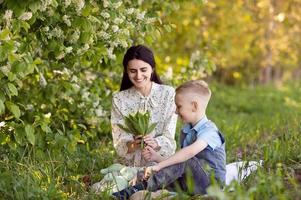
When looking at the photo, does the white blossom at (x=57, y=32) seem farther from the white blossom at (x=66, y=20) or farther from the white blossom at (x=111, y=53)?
the white blossom at (x=111, y=53)

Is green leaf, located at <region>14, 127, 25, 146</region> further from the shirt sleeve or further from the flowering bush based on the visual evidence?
the shirt sleeve

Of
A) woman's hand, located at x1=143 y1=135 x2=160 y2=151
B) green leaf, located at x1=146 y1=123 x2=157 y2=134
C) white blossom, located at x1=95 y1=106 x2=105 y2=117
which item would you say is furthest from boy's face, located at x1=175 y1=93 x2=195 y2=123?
white blossom, located at x1=95 y1=106 x2=105 y2=117

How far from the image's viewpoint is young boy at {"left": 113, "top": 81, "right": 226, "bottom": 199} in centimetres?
445

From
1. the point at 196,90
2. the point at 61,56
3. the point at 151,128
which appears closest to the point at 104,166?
the point at 151,128

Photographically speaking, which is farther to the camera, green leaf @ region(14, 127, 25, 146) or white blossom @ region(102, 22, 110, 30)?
white blossom @ region(102, 22, 110, 30)

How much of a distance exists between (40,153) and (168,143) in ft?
3.72

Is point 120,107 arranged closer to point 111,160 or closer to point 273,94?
point 111,160

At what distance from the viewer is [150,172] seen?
4.44 meters

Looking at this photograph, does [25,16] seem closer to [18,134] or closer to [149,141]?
[18,134]

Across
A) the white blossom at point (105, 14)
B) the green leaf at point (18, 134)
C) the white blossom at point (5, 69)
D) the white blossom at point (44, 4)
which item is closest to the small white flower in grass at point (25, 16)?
the white blossom at point (44, 4)

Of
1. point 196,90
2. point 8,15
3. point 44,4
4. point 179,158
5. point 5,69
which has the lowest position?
point 179,158

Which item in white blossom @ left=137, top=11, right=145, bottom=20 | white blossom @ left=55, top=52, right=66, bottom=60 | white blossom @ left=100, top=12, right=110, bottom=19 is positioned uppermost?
white blossom @ left=137, top=11, right=145, bottom=20

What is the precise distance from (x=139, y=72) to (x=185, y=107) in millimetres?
723

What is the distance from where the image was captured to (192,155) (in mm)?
4461
